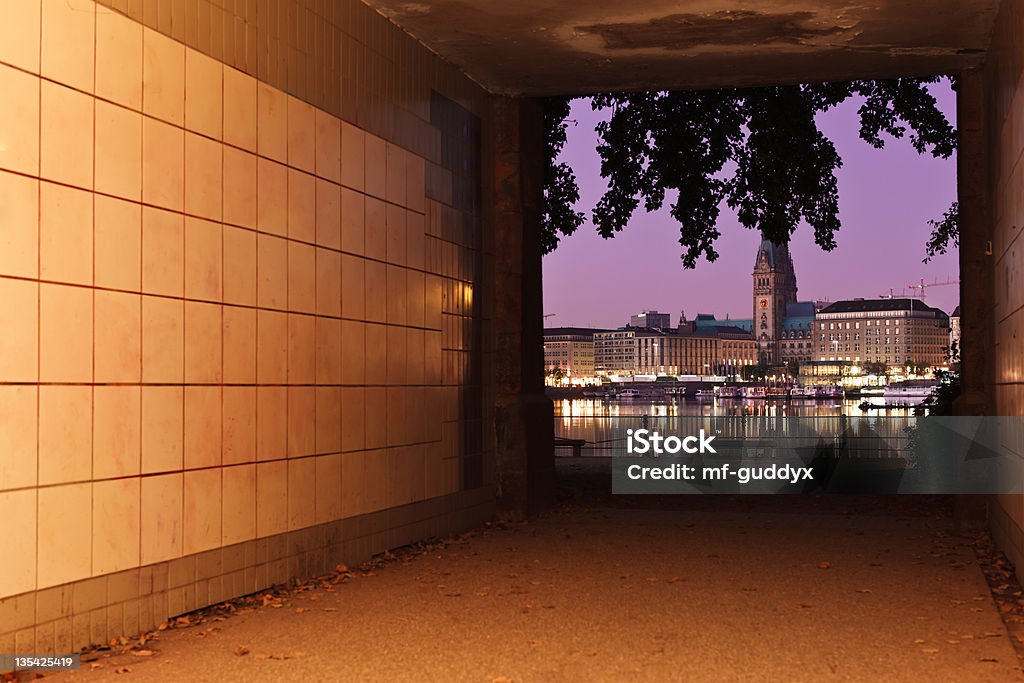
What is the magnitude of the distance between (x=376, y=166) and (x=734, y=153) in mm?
11355

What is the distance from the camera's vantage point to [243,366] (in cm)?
834

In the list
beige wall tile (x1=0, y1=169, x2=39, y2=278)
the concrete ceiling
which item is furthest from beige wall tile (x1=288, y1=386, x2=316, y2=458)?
the concrete ceiling

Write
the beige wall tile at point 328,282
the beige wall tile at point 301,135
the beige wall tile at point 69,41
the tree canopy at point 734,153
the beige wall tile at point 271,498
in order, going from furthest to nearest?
the tree canopy at point 734,153, the beige wall tile at point 328,282, the beige wall tile at point 301,135, the beige wall tile at point 271,498, the beige wall tile at point 69,41

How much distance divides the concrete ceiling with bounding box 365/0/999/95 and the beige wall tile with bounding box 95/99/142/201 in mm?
3640

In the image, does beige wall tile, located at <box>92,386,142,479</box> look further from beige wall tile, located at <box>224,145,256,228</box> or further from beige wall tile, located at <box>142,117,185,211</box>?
beige wall tile, located at <box>224,145,256,228</box>

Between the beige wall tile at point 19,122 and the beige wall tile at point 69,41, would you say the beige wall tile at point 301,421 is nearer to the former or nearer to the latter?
the beige wall tile at point 69,41

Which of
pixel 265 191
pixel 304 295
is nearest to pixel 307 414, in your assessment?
pixel 304 295

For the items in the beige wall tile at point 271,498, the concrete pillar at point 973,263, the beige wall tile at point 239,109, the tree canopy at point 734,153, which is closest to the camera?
the beige wall tile at point 239,109

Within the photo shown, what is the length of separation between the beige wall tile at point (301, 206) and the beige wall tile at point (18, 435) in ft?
9.74

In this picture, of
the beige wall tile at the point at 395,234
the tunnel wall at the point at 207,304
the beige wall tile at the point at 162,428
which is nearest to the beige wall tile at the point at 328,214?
the tunnel wall at the point at 207,304

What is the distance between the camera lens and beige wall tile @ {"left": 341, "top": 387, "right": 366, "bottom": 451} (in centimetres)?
981

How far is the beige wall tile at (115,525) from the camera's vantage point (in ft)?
22.5

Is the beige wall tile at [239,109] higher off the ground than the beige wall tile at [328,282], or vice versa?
the beige wall tile at [239,109]

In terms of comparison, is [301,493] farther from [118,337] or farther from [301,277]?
[118,337]
